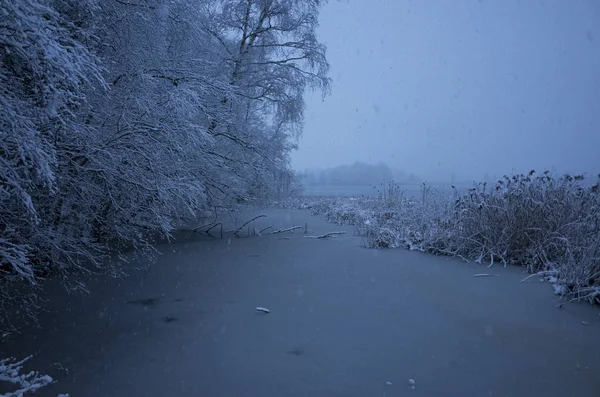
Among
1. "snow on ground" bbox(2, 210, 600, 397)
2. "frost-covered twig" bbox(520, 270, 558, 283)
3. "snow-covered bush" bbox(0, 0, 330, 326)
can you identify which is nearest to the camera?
"snow-covered bush" bbox(0, 0, 330, 326)

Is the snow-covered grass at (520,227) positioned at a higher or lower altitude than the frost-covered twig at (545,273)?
higher

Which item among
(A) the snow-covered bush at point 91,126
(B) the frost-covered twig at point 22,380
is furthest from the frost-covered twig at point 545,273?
(B) the frost-covered twig at point 22,380

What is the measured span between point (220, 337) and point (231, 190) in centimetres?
506

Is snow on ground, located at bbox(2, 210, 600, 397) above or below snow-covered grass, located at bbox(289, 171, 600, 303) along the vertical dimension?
below

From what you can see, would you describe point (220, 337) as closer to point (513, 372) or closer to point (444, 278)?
point (513, 372)

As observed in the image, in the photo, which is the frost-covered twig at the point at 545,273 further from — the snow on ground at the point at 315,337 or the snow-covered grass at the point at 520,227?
the snow on ground at the point at 315,337

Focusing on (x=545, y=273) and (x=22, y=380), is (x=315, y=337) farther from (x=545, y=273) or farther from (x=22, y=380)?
(x=545, y=273)

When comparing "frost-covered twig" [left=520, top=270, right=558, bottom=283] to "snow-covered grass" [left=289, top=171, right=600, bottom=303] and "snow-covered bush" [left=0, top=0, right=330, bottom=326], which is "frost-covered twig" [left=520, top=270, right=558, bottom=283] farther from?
"snow-covered bush" [left=0, top=0, right=330, bottom=326]

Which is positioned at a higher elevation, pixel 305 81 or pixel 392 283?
pixel 305 81

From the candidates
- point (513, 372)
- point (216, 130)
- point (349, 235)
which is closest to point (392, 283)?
point (513, 372)

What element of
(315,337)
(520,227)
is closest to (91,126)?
(315,337)

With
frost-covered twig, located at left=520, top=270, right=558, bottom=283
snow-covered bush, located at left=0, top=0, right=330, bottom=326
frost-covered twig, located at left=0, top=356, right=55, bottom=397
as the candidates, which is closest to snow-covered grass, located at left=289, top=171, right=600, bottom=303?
frost-covered twig, located at left=520, top=270, right=558, bottom=283

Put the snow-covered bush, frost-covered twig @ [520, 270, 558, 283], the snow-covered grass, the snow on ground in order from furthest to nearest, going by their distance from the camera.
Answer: the snow-covered grass, frost-covered twig @ [520, 270, 558, 283], the snow on ground, the snow-covered bush

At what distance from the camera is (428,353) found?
2684mm
